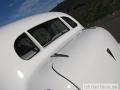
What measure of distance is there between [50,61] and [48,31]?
5.76 feet

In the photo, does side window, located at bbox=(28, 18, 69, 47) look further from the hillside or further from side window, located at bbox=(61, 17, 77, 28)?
the hillside

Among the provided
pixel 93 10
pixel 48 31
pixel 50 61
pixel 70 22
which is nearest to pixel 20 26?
pixel 50 61

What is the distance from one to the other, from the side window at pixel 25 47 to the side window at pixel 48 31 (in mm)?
148

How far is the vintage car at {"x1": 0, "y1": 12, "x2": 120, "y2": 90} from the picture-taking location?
10.6ft

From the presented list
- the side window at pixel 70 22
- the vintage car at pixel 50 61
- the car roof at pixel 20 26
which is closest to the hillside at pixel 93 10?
the side window at pixel 70 22

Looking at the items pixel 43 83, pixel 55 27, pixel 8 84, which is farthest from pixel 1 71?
pixel 55 27

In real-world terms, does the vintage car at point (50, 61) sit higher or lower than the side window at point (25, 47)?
lower

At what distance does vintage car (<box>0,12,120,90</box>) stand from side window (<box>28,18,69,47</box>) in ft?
0.10

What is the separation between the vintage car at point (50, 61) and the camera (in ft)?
10.6

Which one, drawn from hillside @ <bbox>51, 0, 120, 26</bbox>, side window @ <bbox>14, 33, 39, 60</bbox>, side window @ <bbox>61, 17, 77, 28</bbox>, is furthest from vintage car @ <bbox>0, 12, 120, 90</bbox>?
hillside @ <bbox>51, 0, 120, 26</bbox>

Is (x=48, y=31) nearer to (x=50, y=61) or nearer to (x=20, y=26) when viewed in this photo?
(x=20, y=26)

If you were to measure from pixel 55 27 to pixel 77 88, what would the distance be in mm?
2583

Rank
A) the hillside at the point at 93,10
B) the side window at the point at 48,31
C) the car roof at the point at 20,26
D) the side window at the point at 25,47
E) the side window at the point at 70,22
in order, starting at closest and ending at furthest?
the side window at the point at 25,47 < the car roof at the point at 20,26 < the side window at the point at 48,31 < the side window at the point at 70,22 < the hillside at the point at 93,10

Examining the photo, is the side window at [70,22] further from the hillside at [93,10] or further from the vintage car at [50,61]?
the hillside at [93,10]
